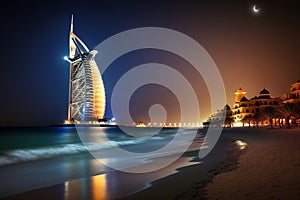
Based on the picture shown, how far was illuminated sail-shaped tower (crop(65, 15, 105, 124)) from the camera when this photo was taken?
305 ft

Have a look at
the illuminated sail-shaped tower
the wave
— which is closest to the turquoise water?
the wave

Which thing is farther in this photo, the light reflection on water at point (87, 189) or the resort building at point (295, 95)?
the resort building at point (295, 95)

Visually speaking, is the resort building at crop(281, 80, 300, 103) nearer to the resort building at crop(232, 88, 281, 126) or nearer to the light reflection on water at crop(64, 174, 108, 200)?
the resort building at crop(232, 88, 281, 126)

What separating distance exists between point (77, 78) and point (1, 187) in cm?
9532

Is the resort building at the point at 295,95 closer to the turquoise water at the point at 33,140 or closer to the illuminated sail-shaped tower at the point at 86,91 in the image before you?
the turquoise water at the point at 33,140

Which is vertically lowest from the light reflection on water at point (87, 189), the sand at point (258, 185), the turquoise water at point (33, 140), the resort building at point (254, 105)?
the turquoise water at point (33, 140)

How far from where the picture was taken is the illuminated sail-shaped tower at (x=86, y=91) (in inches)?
3659

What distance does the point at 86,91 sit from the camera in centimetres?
9181

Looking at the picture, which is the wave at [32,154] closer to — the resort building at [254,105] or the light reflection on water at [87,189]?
the light reflection on water at [87,189]

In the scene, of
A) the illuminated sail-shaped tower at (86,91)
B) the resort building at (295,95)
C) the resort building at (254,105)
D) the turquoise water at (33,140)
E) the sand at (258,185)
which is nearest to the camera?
the sand at (258,185)

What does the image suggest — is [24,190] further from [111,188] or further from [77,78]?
[77,78]

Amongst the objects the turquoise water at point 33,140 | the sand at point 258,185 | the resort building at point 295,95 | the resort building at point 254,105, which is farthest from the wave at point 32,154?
the resort building at point 254,105

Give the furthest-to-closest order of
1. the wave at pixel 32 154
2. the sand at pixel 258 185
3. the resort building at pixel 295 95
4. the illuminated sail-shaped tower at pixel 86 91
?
the illuminated sail-shaped tower at pixel 86 91
the resort building at pixel 295 95
the wave at pixel 32 154
the sand at pixel 258 185

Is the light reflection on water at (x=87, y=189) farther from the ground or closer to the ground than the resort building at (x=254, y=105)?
closer to the ground
